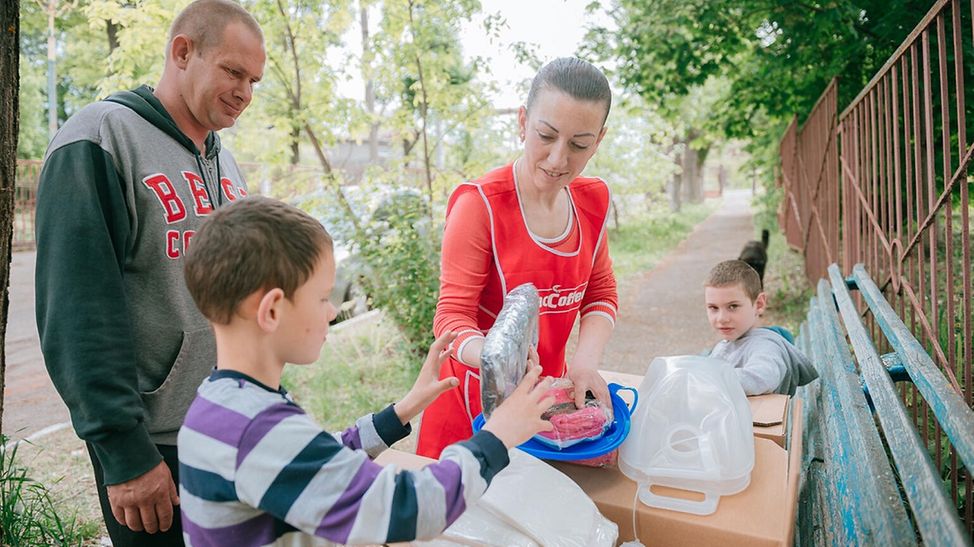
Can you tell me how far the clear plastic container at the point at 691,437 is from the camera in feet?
5.29

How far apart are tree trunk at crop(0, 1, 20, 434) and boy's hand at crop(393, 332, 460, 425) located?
1.20 m

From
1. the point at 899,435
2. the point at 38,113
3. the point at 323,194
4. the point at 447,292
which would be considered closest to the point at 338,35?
the point at 323,194

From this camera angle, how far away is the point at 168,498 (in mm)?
1596

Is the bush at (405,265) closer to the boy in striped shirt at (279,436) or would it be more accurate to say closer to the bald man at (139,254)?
the bald man at (139,254)

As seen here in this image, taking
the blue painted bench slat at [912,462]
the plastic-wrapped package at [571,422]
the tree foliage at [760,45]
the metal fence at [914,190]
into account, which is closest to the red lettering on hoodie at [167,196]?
Answer: the plastic-wrapped package at [571,422]

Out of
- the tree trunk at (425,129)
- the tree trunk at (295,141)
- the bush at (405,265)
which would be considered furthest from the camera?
the tree trunk at (295,141)

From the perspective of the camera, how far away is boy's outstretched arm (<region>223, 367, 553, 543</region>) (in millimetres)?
1058

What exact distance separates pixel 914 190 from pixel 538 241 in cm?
409

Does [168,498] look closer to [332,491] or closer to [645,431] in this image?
[332,491]

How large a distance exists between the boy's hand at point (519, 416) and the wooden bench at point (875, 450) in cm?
69

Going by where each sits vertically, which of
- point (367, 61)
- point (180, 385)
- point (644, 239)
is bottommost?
point (644, 239)

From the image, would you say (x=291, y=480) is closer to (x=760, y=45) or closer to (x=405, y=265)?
(x=405, y=265)

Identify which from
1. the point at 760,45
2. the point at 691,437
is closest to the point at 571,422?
the point at 691,437

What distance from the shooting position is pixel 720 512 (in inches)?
61.3
